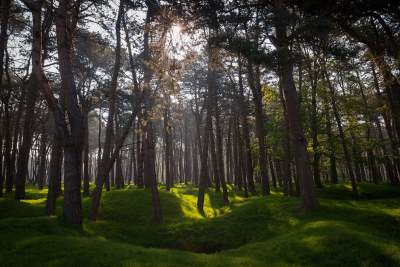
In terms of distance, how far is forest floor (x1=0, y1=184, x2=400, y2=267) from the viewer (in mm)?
8664

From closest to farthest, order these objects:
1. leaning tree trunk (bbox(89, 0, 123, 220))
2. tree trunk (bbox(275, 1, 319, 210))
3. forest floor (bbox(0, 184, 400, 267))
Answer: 1. forest floor (bbox(0, 184, 400, 267))
2. tree trunk (bbox(275, 1, 319, 210))
3. leaning tree trunk (bbox(89, 0, 123, 220))

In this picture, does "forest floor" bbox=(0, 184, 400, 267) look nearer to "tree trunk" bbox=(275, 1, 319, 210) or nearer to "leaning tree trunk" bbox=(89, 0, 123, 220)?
"tree trunk" bbox=(275, 1, 319, 210)

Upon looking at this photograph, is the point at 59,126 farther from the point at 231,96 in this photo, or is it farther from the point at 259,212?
the point at 231,96

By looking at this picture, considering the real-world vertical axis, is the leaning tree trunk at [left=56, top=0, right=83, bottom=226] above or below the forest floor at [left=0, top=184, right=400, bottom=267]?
above

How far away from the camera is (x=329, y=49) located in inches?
515

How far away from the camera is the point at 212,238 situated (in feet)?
46.7

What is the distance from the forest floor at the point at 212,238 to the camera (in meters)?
8.66

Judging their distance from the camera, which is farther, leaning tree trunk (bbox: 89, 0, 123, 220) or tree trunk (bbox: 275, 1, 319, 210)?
leaning tree trunk (bbox: 89, 0, 123, 220)

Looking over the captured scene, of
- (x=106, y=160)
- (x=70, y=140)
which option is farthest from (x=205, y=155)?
(x=70, y=140)

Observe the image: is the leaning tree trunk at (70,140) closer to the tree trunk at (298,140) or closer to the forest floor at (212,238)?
the forest floor at (212,238)

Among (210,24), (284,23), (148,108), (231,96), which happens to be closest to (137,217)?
(148,108)

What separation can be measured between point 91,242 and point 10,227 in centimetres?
323

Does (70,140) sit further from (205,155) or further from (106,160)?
(205,155)

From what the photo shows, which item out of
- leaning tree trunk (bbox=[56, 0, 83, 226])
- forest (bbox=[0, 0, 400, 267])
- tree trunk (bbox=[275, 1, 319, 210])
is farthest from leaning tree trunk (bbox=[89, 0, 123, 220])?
tree trunk (bbox=[275, 1, 319, 210])
